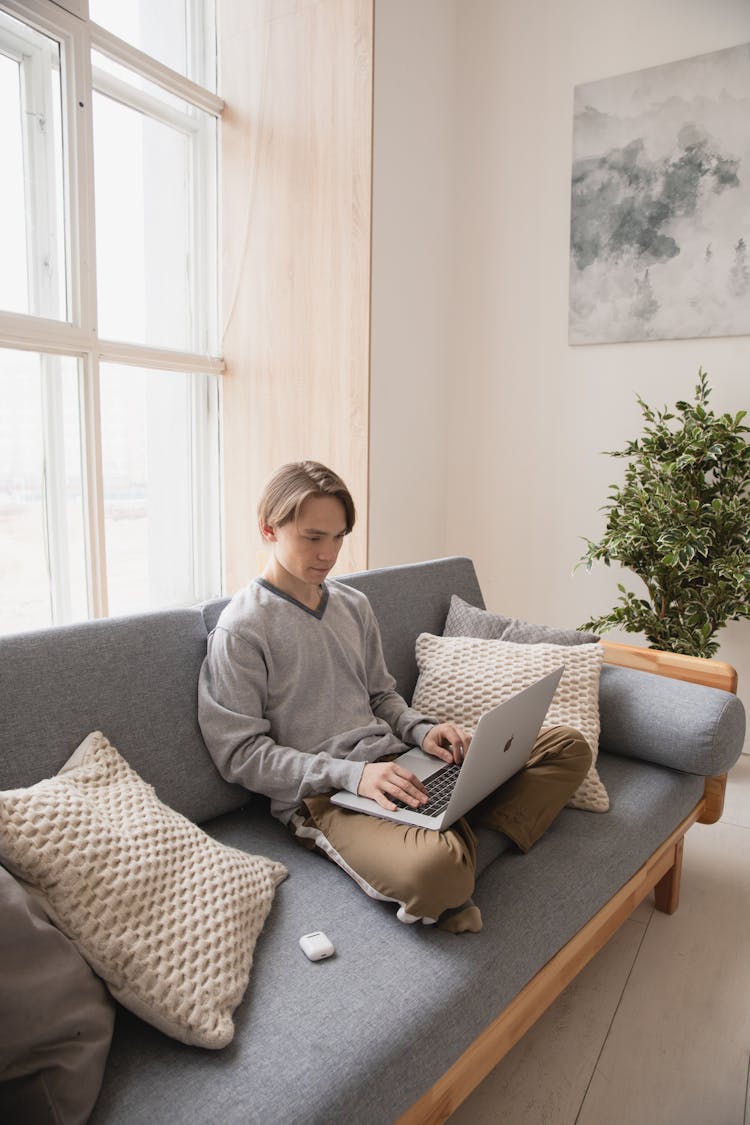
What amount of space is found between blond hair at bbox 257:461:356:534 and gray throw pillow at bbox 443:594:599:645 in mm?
534

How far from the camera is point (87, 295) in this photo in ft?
7.43

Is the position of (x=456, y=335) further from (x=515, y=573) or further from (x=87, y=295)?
(x=87, y=295)

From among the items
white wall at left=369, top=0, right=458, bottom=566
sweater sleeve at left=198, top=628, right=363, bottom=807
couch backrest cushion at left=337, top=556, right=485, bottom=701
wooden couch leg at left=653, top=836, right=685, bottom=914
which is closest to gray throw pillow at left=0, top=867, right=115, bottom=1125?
sweater sleeve at left=198, top=628, right=363, bottom=807

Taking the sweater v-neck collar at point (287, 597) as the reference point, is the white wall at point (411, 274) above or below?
above

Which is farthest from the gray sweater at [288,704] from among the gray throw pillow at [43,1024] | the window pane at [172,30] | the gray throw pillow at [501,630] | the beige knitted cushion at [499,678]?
the window pane at [172,30]

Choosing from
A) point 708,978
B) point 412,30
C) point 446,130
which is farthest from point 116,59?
point 708,978

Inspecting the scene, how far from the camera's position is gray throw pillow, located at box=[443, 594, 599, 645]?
186 cm

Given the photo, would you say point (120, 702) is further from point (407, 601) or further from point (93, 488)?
point (93, 488)

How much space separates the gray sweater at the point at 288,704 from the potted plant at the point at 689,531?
4.03ft

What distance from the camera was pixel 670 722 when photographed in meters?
1.68

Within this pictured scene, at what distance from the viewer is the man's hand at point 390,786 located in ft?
4.01

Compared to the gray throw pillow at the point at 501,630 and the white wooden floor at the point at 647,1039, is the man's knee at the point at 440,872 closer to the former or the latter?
the white wooden floor at the point at 647,1039

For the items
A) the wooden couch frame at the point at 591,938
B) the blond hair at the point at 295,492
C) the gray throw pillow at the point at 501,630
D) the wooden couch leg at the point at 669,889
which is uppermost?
the blond hair at the point at 295,492

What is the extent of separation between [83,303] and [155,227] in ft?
2.01
